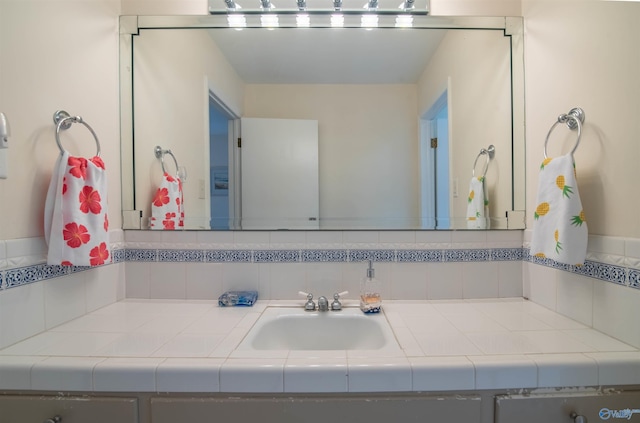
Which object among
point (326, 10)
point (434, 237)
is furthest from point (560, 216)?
point (326, 10)

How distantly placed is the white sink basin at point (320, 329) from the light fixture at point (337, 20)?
1157mm

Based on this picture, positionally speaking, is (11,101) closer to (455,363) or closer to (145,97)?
(145,97)

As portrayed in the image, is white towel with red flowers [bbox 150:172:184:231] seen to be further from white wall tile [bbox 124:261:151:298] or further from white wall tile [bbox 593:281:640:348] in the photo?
white wall tile [bbox 593:281:640:348]

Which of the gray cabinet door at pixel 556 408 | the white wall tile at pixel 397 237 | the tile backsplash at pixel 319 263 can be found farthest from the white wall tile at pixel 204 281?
the gray cabinet door at pixel 556 408

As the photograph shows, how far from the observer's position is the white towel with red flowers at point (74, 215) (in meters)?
0.78

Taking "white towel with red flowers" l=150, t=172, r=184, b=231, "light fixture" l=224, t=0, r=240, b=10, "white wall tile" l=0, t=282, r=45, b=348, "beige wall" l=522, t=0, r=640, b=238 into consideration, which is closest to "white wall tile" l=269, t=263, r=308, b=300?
"white towel with red flowers" l=150, t=172, r=184, b=231

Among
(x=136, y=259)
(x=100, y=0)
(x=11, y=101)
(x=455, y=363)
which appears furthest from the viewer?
(x=136, y=259)

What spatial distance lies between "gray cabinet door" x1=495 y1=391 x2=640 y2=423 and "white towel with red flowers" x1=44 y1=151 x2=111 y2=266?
3.86 ft

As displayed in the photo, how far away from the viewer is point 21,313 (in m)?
0.74

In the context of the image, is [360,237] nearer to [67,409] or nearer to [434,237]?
[434,237]

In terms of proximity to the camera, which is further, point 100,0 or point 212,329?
point 100,0

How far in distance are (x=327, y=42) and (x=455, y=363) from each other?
123 cm

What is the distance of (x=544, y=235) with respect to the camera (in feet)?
2.77

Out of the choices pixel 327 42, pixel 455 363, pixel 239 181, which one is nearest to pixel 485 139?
pixel 327 42
